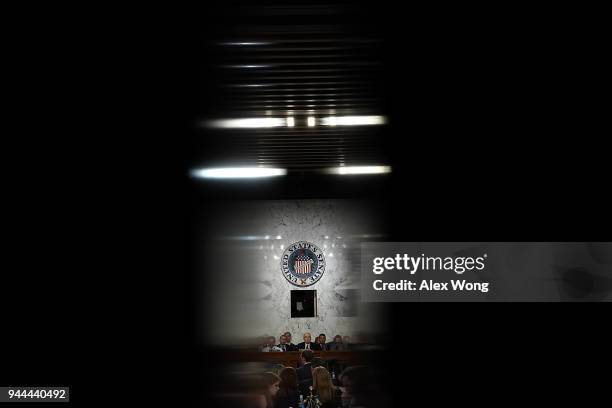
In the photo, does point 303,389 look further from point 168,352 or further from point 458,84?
point 458,84

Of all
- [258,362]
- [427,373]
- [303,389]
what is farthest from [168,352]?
[258,362]

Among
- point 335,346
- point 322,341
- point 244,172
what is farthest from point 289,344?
point 244,172

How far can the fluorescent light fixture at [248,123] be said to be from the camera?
395 cm

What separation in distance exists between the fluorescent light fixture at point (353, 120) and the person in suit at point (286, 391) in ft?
7.75

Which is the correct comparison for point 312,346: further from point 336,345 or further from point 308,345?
point 336,345

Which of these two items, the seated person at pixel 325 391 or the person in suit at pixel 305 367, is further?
the person in suit at pixel 305 367

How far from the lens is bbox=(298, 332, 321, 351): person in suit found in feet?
23.2

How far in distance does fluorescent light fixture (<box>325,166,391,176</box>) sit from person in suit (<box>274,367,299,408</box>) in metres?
2.18

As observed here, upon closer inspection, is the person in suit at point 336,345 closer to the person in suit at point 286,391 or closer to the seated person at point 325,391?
the seated person at point 325,391

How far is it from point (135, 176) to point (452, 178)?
160 centimetres

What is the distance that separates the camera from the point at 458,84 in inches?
104

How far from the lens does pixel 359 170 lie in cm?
597

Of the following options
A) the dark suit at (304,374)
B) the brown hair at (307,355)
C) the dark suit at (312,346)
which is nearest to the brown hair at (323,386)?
the dark suit at (304,374)

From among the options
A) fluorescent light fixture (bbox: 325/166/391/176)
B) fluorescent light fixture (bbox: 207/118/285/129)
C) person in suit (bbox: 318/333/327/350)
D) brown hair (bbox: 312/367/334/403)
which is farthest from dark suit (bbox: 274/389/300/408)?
fluorescent light fixture (bbox: 207/118/285/129)
